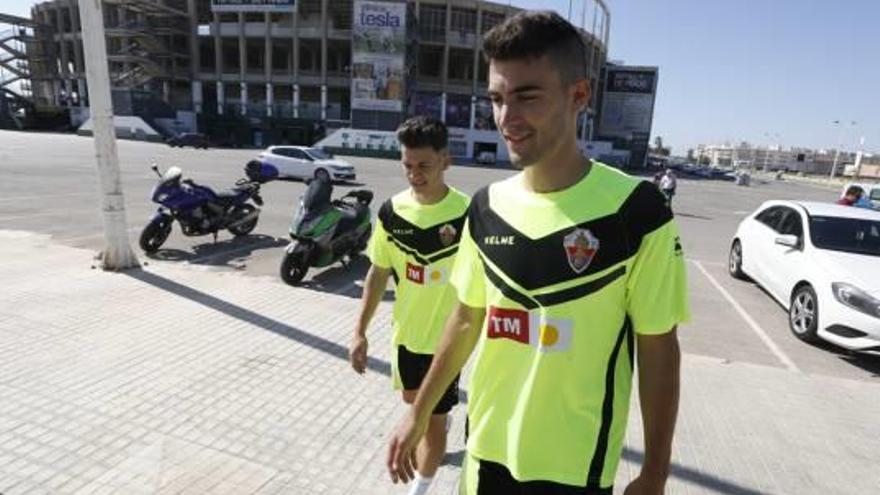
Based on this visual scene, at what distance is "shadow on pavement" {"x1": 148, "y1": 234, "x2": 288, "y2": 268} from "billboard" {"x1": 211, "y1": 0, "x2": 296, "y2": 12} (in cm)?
5242

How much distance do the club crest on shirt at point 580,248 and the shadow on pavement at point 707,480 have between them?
8.14 ft

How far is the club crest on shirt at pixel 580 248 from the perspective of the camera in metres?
1.47

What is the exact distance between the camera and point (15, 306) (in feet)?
19.4

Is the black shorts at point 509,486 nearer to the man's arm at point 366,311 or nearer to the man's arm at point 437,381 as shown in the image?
the man's arm at point 437,381

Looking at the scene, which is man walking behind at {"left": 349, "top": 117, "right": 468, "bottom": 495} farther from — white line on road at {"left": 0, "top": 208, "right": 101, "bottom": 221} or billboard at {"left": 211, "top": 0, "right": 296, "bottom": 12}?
billboard at {"left": 211, "top": 0, "right": 296, "bottom": 12}

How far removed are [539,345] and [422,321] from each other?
131cm

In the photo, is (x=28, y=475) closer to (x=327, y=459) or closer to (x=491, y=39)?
(x=327, y=459)

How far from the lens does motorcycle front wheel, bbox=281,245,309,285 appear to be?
7445 millimetres

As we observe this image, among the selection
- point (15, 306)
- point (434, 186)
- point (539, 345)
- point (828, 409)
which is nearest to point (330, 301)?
point (15, 306)

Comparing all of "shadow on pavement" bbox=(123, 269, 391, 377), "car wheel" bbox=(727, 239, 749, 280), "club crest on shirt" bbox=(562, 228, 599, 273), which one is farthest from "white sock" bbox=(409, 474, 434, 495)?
"car wheel" bbox=(727, 239, 749, 280)

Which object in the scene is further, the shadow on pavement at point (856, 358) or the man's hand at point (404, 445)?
the shadow on pavement at point (856, 358)

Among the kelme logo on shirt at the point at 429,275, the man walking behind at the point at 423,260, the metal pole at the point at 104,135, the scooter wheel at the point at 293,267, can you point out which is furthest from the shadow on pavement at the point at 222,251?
the kelme logo on shirt at the point at 429,275

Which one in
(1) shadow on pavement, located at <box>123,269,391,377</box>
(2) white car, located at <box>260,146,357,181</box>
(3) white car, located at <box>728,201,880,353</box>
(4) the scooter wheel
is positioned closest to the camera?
(1) shadow on pavement, located at <box>123,269,391,377</box>

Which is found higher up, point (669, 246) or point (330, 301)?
point (669, 246)
